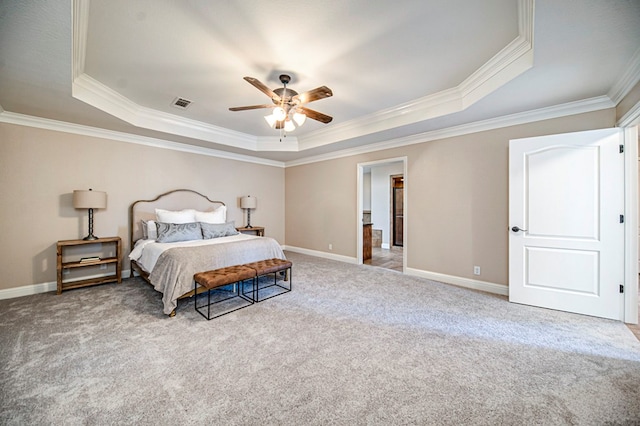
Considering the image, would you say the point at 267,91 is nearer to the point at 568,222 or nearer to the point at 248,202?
the point at 248,202

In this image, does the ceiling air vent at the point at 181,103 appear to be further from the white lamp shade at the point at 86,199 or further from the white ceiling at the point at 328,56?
the white lamp shade at the point at 86,199

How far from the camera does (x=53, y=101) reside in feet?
9.59

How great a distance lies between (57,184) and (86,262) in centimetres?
124

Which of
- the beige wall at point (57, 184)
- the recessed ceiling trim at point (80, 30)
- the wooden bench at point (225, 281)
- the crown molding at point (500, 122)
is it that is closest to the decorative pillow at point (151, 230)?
the beige wall at point (57, 184)

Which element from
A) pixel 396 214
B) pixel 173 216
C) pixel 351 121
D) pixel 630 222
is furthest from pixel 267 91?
pixel 396 214

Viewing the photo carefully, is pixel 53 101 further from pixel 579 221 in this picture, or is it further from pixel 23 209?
pixel 579 221

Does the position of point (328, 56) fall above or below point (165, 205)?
above

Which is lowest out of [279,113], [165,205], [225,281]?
[225,281]

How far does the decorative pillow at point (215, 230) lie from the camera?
4.23m

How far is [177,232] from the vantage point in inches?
153

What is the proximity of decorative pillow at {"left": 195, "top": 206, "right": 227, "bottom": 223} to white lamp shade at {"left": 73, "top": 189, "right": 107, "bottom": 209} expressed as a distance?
4.56 ft

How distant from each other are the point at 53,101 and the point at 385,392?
4550mm

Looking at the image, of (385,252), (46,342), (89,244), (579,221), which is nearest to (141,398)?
(46,342)

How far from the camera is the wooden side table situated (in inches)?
133
